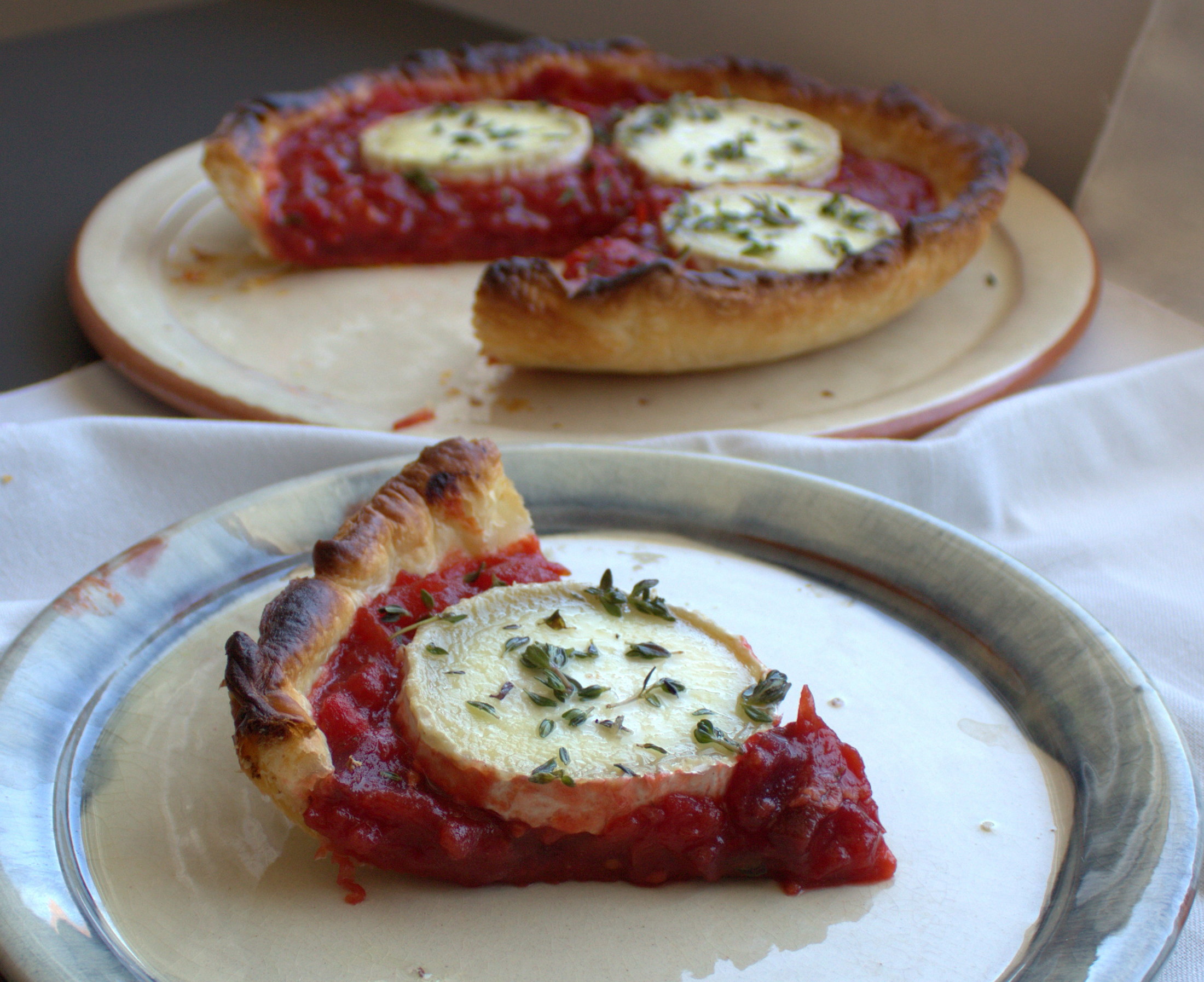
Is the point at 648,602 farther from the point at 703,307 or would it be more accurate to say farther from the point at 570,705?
the point at 703,307

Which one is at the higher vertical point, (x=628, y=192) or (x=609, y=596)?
(x=609, y=596)

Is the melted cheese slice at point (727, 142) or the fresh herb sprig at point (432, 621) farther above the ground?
the fresh herb sprig at point (432, 621)

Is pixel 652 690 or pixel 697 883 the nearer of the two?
pixel 697 883

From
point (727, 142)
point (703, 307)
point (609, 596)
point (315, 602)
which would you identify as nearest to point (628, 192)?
point (727, 142)

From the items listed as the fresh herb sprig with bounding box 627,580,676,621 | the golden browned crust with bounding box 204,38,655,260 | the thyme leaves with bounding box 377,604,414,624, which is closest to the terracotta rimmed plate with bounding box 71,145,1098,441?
the golden browned crust with bounding box 204,38,655,260

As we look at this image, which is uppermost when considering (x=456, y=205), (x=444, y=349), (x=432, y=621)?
(x=432, y=621)

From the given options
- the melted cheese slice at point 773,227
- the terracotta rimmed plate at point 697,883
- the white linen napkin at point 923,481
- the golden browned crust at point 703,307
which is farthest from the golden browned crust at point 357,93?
the terracotta rimmed plate at point 697,883

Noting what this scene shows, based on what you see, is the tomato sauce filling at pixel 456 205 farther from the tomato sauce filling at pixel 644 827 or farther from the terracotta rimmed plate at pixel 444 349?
the tomato sauce filling at pixel 644 827
